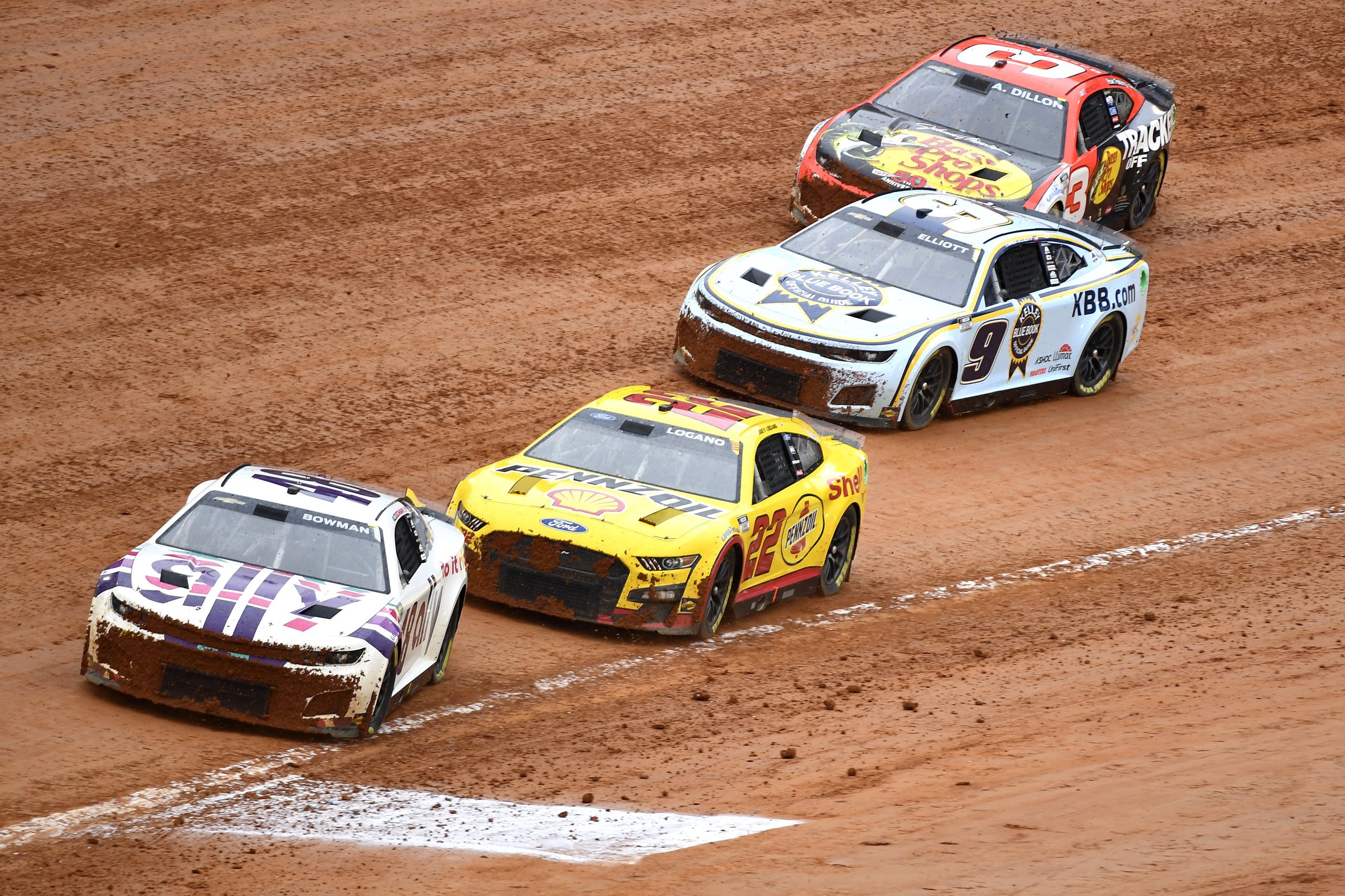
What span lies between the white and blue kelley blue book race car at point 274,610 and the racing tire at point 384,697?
0.04 ft

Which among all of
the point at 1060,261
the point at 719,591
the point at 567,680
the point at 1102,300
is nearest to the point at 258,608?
the point at 567,680

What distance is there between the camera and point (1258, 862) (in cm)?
1064

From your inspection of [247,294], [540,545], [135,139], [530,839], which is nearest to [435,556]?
[540,545]

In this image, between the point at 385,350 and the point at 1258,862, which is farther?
the point at 385,350

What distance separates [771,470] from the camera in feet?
47.4

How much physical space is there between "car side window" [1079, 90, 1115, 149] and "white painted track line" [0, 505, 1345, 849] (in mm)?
5818

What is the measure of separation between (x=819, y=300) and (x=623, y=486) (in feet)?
15.1

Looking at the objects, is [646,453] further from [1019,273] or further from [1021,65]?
[1021,65]

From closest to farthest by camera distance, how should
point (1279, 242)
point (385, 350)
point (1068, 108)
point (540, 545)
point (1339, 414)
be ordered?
point (540, 545) → point (385, 350) → point (1339, 414) → point (1068, 108) → point (1279, 242)

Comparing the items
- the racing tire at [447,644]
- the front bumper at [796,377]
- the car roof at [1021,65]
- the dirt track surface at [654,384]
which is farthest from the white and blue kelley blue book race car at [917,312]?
the racing tire at [447,644]

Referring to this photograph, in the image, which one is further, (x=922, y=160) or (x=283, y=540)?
(x=922, y=160)

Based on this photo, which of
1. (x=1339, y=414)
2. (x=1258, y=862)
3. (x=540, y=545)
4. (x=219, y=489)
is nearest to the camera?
(x=1258, y=862)

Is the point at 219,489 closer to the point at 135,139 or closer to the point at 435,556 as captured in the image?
the point at 435,556

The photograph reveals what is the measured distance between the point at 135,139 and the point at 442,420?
7.11m
